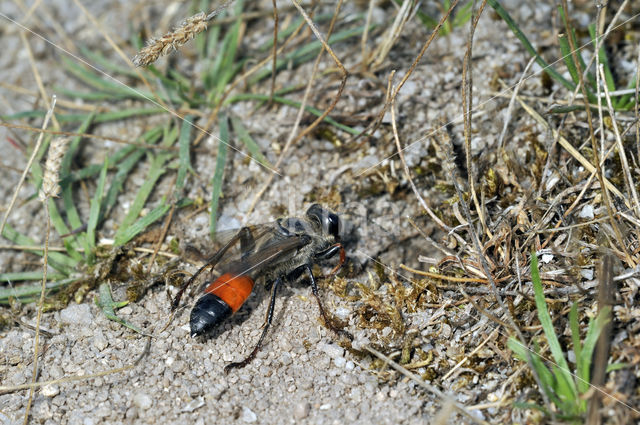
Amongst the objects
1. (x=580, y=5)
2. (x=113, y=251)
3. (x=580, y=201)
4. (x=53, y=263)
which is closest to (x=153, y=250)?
(x=113, y=251)

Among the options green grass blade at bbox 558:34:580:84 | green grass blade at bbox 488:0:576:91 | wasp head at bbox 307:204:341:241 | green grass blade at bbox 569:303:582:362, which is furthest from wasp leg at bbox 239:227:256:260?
green grass blade at bbox 558:34:580:84

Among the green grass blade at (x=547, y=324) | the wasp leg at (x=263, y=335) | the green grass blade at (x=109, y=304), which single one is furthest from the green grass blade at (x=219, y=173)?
the green grass blade at (x=547, y=324)

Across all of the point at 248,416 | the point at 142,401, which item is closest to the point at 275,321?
the point at 248,416

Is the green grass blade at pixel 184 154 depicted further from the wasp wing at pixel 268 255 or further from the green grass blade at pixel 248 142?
the wasp wing at pixel 268 255

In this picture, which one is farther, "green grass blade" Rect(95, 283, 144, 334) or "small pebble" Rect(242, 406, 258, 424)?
"green grass blade" Rect(95, 283, 144, 334)

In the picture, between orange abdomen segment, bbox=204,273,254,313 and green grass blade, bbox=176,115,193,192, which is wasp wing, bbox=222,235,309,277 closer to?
orange abdomen segment, bbox=204,273,254,313

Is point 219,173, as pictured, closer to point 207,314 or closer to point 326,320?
point 207,314
